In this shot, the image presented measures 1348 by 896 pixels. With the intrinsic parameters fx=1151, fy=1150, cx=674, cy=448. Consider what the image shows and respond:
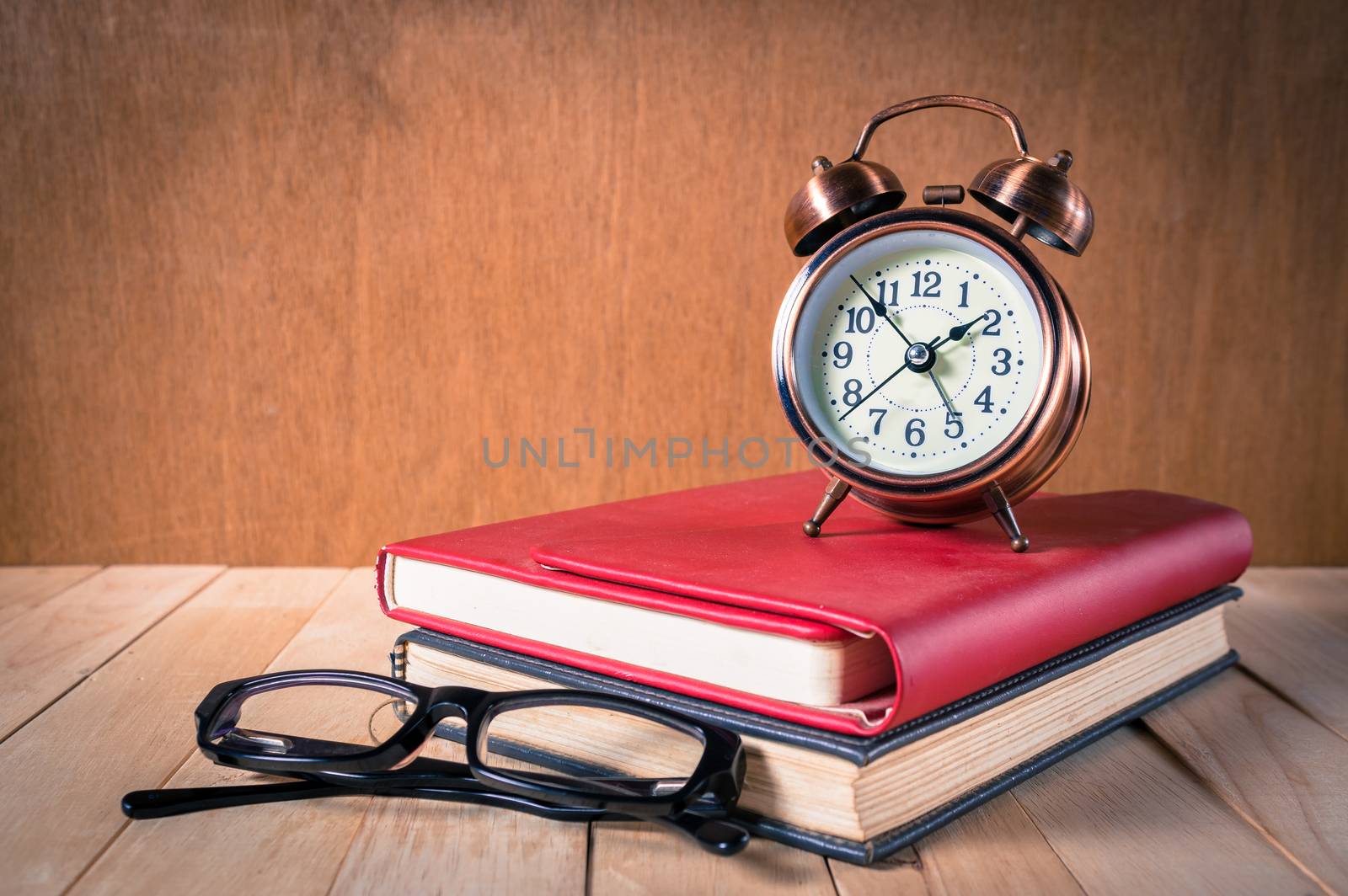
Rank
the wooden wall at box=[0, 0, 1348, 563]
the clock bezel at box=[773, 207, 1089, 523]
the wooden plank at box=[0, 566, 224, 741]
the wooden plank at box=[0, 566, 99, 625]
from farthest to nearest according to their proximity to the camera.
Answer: the wooden wall at box=[0, 0, 1348, 563] < the wooden plank at box=[0, 566, 99, 625] < the wooden plank at box=[0, 566, 224, 741] < the clock bezel at box=[773, 207, 1089, 523]

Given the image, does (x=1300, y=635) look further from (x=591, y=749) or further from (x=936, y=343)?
(x=591, y=749)

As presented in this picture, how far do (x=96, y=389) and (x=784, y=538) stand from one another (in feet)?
3.51

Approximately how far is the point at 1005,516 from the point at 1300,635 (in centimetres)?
57

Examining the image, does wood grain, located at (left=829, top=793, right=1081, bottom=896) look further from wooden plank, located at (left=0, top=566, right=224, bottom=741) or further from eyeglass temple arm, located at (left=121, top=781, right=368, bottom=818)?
wooden plank, located at (left=0, top=566, right=224, bottom=741)

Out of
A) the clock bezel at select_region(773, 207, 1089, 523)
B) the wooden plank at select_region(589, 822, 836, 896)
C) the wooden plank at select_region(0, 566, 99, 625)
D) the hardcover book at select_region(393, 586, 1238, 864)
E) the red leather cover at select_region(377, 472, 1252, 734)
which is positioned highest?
the clock bezel at select_region(773, 207, 1089, 523)

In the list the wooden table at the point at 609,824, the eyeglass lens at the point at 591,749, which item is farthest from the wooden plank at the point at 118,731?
the eyeglass lens at the point at 591,749

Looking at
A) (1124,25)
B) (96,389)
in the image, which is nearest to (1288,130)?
(1124,25)

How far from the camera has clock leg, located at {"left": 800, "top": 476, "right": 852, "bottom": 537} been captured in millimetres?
918

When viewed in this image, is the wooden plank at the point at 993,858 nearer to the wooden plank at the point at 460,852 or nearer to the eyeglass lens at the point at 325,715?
the wooden plank at the point at 460,852

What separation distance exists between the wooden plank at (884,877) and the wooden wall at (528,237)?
957 millimetres

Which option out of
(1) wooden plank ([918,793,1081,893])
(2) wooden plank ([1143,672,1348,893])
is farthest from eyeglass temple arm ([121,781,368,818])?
(2) wooden plank ([1143,672,1348,893])

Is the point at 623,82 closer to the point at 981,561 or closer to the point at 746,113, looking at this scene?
the point at 746,113

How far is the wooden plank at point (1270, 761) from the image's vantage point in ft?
2.37

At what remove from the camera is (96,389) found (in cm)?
154
